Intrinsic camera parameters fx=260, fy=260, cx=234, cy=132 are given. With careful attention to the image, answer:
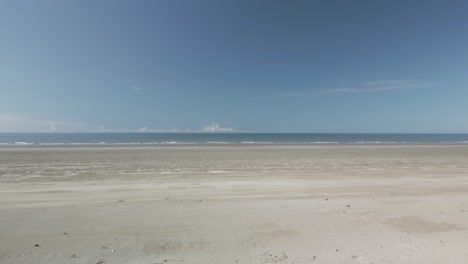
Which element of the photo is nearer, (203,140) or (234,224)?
(234,224)

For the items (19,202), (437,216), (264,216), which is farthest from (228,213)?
(19,202)

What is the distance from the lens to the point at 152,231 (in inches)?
207

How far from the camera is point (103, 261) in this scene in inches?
162

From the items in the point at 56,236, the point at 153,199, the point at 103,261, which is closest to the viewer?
the point at 103,261

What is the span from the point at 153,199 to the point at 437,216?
7366mm

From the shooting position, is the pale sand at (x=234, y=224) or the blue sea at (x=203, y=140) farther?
the blue sea at (x=203, y=140)

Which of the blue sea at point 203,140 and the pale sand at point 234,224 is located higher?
the blue sea at point 203,140

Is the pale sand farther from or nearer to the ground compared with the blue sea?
nearer to the ground

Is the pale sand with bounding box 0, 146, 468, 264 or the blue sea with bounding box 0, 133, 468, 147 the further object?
the blue sea with bounding box 0, 133, 468, 147

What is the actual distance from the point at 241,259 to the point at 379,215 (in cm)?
392

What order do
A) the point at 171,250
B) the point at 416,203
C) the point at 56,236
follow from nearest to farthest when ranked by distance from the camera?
the point at 171,250 < the point at 56,236 < the point at 416,203

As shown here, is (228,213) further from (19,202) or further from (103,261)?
(19,202)

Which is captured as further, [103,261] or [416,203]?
[416,203]

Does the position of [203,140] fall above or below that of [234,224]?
above
